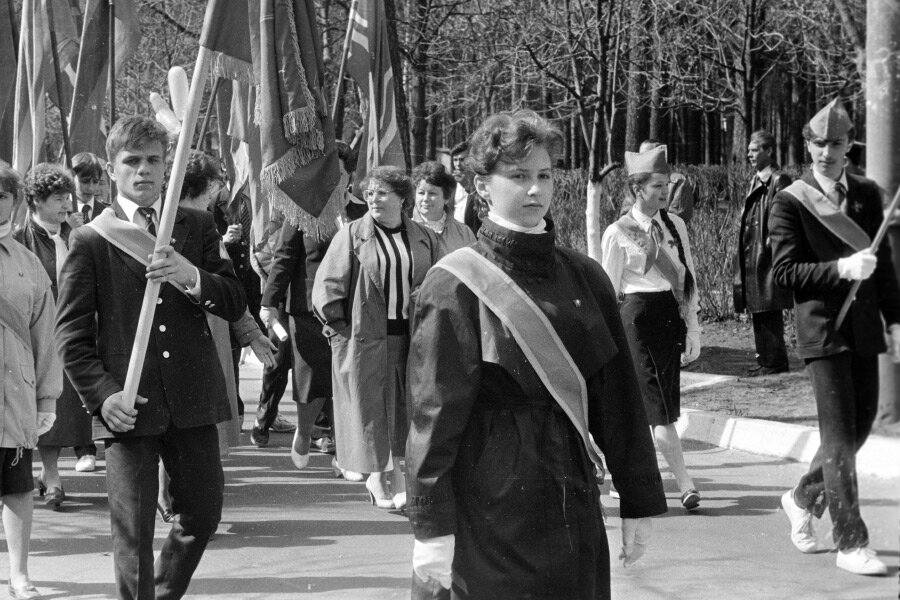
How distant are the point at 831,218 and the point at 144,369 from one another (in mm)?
2844

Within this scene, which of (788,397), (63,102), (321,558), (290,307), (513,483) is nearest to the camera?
(513,483)

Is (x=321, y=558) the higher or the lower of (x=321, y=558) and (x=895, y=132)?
the lower

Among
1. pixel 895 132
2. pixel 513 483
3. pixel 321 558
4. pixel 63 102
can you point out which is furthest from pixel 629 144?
pixel 895 132

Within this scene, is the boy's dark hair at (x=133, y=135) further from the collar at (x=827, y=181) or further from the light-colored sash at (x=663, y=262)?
the light-colored sash at (x=663, y=262)

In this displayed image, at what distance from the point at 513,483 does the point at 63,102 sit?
333 inches

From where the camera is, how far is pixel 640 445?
3.40 m

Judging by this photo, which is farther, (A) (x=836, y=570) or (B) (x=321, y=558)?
(B) (x=321, y=558)

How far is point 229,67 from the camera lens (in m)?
5.31

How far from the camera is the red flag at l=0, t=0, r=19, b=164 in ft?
35.4

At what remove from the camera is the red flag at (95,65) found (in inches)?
418

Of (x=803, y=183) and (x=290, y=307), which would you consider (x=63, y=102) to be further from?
(x=803, y=183)

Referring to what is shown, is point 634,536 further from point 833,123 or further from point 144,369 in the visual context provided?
point 144,369

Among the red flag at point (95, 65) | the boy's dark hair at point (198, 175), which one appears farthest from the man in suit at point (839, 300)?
the red flag at point (95, 65)

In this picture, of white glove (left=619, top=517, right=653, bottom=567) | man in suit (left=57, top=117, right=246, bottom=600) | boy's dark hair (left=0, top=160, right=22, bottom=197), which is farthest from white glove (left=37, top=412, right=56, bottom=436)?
white glove (left=619, top=517, right=653, bottom=567)
